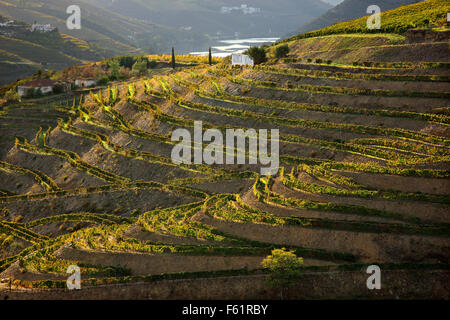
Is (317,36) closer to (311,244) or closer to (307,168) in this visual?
(307,168)

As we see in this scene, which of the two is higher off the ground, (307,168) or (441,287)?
(307,168)

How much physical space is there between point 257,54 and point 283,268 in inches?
2118

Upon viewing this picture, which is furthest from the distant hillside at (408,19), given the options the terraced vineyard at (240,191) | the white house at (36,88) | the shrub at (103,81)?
the white house at (36,88)

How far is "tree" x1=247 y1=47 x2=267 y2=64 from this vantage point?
74188mm

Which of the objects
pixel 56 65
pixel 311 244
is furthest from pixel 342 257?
pixel 56 65

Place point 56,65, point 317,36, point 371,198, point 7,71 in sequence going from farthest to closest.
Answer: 1. point 56,65
2. point 7,71
3. point 317,36
4. point 371,198

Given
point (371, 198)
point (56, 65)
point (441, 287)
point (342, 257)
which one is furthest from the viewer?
point (56, 65)

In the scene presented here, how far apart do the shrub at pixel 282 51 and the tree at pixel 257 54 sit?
243 centimetres

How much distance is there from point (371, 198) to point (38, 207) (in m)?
41.9

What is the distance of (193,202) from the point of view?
149ft

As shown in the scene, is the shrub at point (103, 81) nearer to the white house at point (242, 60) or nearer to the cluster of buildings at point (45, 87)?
the cluster of buildings at point (45, 87)

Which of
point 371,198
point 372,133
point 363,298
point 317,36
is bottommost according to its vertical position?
point 363,298

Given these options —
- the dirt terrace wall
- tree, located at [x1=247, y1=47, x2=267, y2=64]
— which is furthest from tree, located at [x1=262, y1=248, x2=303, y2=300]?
tree, located at [x1=247, y1=47, x2=267, y2=64]

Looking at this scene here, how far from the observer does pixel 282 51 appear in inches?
2896
